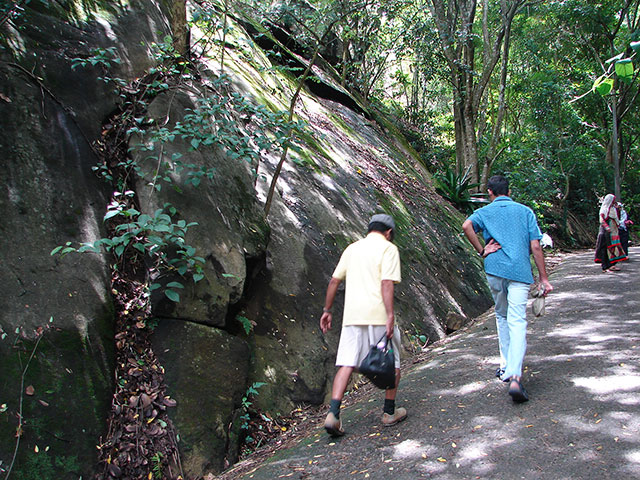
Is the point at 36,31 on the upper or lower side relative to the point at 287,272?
upper

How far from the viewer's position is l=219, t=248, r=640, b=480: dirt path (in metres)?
3.32

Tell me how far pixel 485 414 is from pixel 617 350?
2067mm

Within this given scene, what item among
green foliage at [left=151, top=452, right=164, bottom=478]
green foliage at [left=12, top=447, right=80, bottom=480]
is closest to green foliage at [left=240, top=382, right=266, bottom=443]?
green foliage at [left=151, top=452, right=164, bottom=478]

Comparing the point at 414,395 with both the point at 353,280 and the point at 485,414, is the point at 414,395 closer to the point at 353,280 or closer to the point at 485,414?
the point at 485,414

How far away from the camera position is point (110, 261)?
4.59 m

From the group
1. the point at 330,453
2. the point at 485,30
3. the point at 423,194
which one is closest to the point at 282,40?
the point at 423,194

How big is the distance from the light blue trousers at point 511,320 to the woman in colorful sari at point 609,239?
302 inches

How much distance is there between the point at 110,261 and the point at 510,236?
368 cm

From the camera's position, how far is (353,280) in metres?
4.27

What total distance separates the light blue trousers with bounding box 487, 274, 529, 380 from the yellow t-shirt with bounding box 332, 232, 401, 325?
112cm

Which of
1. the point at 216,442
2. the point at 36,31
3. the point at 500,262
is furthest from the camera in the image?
the point at 36,31

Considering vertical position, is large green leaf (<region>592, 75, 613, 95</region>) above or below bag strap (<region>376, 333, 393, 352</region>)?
above

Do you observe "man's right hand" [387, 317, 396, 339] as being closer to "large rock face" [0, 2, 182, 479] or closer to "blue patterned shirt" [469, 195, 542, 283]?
"blue patterned shirt" [469, 195, 542, 283]

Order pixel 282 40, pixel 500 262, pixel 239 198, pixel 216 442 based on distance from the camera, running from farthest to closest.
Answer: pixel 282 40, pixel 239 198, pixel 500 262, pixel 216 442
